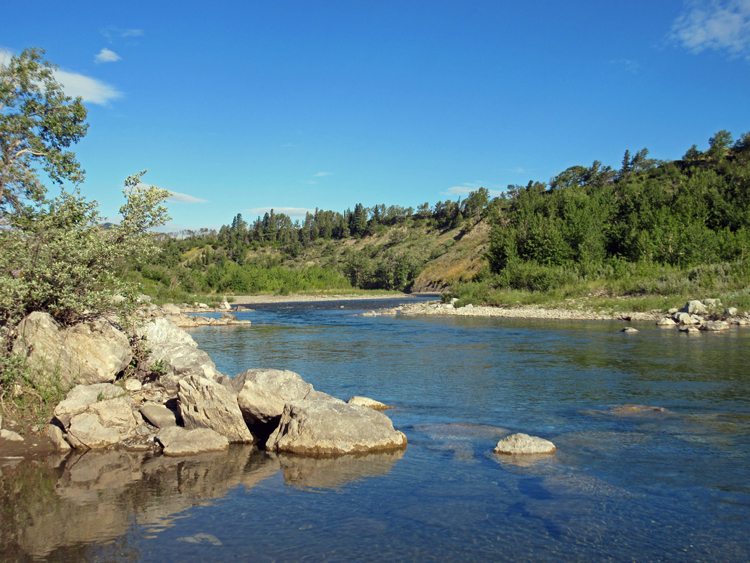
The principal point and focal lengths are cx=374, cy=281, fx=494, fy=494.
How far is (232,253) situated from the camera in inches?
6437

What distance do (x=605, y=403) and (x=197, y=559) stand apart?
1100 cm

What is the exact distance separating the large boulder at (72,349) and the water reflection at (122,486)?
7.08 ft

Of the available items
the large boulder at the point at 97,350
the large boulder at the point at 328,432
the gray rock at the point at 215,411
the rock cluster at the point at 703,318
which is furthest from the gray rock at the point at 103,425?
the rock cluster at the point at 703,318

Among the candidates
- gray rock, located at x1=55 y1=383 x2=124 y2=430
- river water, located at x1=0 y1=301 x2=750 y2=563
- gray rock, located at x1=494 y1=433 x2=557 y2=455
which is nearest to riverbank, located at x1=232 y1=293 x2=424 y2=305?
river water, located at x1=0 y1=301 x2=750 y2=563

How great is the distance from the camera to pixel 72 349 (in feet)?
35.4

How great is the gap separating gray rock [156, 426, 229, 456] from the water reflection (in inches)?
8.2

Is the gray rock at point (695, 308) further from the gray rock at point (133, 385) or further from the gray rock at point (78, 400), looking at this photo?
the gray rock at point (78, 400)

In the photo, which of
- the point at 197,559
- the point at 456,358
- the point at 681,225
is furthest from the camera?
the point at 681,225

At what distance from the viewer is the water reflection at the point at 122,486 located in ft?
20.2

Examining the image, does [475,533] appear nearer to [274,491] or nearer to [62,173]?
[274,491]

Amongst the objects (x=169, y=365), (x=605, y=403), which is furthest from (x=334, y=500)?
(x=605, y=403)

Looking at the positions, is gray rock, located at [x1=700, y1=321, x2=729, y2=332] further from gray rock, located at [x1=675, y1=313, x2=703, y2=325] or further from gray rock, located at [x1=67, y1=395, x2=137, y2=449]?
gray rock, located at [x1=67, y1=395, x2=137, y2=449]

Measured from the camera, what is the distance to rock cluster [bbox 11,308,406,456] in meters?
9.48

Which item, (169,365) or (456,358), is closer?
(169,365)
